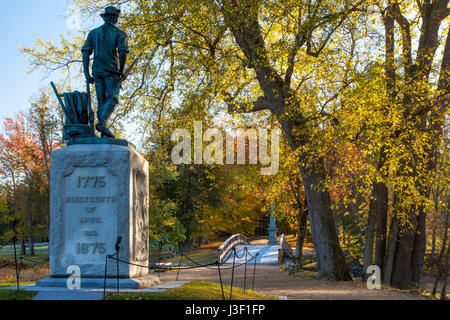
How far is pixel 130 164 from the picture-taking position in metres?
9.15

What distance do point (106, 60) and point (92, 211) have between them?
305cm

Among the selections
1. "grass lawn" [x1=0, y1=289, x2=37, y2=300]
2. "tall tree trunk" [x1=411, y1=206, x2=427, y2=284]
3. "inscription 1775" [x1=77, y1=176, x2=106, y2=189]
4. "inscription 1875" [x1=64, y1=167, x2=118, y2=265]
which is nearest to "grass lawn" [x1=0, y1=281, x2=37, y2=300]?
"grass lawn" [x1=0, y1=289, x2=37, y2=300]

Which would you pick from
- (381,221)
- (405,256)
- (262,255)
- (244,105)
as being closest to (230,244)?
(262,255)

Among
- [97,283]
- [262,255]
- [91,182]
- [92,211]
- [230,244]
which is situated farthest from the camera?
[230,244]

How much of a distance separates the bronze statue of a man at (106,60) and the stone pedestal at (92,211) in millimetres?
862

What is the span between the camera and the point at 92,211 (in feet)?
29.6

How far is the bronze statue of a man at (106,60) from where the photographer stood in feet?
31.8

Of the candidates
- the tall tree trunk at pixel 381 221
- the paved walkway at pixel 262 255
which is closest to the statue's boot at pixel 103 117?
the tall tree trunk at pixel 381 221

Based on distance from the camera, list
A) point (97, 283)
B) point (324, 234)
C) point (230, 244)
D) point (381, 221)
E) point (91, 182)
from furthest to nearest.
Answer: point (230, 244) < point (381, 221) < point (324, 234) < point (91, 182) < point (97, 283)

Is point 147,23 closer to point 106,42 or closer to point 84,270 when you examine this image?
point 106,42

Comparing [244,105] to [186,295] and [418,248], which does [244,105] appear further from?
[186,295]

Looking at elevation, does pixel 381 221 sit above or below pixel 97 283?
above

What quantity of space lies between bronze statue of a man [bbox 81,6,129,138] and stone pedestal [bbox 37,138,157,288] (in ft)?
2.83

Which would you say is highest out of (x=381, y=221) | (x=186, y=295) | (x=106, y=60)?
(x=106, y=60)
